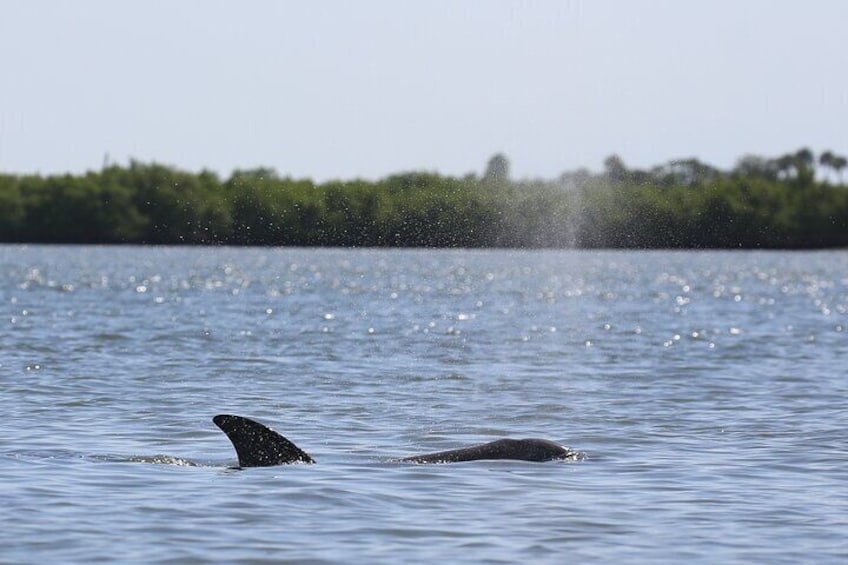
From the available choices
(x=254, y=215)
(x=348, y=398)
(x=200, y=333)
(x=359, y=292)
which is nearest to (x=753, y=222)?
(x=254, y=215)

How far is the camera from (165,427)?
2211cm

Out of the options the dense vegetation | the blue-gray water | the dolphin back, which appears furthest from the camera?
the dense vegetation

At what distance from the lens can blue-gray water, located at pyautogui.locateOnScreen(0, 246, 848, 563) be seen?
1448 centimetres

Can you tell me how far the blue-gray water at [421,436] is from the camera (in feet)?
47.5

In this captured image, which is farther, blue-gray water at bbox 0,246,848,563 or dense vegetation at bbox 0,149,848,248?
dense vegetation at bbox 0,149,848,248

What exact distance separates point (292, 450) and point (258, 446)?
39 cm

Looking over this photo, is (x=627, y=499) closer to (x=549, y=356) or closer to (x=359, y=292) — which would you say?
(x=549, y=356)

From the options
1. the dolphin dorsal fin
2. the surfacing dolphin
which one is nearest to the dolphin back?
the surfacing dolphin

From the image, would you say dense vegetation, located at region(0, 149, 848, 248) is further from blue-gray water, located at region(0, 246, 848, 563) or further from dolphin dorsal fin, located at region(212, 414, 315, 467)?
dolphin dorsal fin, located at region(212, 414, 315, 467)

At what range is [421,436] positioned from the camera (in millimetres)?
21734

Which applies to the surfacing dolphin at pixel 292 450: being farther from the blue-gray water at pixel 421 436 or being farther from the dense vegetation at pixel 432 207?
the dense vegetation at pixel 432 207

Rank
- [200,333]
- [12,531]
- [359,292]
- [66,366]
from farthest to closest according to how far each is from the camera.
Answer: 1. [359,292]
2. [200,333]
3. [66,366]
4. [12,531]

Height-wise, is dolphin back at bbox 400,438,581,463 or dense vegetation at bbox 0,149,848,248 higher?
dense vegetation at bbox 0,149,848,248

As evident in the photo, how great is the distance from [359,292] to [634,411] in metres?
50.3
